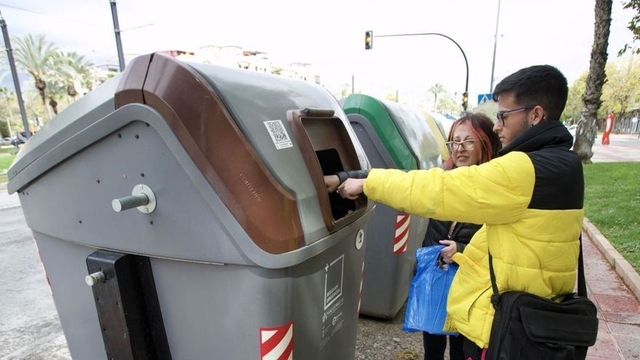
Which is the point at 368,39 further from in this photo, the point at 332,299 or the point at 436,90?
the point at 436,90

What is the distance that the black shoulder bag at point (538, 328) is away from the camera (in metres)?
1.43

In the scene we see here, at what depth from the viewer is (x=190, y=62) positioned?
1.37 meters

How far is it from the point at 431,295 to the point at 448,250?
0.92 feet

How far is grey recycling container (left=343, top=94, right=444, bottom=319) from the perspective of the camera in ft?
9.90

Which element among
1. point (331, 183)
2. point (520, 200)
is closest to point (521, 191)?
point (520, 200)

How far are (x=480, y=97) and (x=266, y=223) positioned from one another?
47.9 ft

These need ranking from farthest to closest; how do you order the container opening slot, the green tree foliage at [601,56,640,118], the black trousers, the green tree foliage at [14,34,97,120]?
the green tree foliage at [601,56,640,118], the green tree foliage at [14,34,97,120], the black trousers, the container opening slot

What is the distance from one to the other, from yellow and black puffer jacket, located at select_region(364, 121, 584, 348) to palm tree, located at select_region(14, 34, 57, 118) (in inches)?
1073

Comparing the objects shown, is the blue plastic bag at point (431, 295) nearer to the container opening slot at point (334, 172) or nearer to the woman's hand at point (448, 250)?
the woman's hand at point (448, 250)

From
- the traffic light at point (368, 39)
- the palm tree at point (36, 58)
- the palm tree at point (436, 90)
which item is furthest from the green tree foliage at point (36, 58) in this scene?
the palm tree at point (436, 90)

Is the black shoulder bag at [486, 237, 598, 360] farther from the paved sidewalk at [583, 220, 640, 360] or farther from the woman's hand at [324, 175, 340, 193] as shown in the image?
the paved sidewalk at [583, 220, 640, 360]

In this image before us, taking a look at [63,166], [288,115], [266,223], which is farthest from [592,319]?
[63,166]

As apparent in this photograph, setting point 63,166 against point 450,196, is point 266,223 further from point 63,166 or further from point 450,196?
point 63,166

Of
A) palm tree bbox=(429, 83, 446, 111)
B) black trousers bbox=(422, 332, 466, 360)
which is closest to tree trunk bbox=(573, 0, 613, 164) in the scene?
black trousers bbox=(422, 332, 466, 360)
